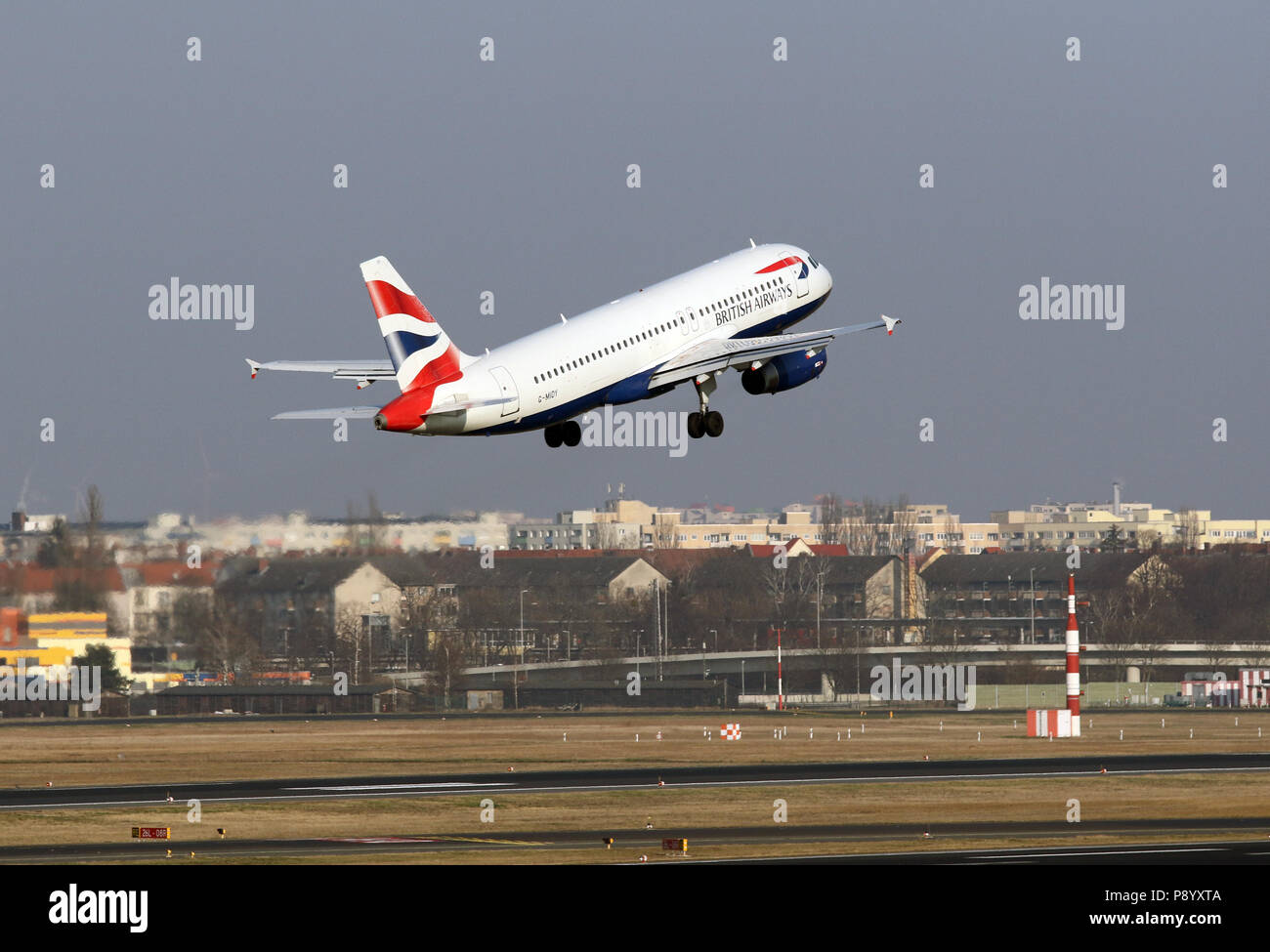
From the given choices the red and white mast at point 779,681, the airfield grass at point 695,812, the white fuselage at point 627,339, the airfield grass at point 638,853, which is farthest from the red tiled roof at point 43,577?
the red and white mast at point 779,681

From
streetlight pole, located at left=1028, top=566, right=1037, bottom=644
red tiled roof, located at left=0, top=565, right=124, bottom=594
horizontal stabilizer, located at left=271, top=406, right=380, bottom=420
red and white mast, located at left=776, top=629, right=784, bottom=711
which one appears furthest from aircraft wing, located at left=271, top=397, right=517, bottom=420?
streetlight pole, located at left=1028, top=566, right=1037, bottom=644

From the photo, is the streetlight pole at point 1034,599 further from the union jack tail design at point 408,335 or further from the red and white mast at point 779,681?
the union jack tail design at point 408,335

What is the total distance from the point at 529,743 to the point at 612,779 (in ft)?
86.2

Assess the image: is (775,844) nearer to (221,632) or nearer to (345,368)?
(345,368)

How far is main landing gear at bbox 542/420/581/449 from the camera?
2539 inches

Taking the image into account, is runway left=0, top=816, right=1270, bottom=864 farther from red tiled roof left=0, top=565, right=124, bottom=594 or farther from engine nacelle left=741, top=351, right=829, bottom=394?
red tiled roof left=0, top=565, right=124, bottom=594

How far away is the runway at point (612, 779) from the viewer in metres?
69.3

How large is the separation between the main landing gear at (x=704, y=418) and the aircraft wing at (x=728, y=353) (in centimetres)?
73

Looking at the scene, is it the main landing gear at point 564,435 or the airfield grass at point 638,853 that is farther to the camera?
the main landing gear at point 564,435

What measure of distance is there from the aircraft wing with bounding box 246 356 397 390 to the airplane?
0.15 feet
